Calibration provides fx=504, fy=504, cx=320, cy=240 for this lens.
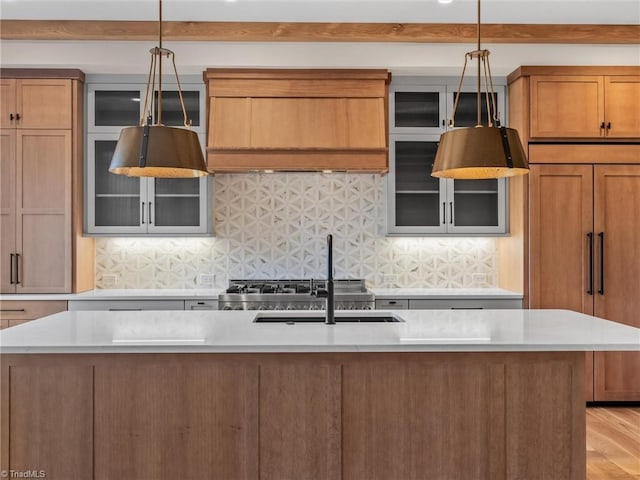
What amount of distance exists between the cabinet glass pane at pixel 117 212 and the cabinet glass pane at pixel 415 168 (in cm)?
212

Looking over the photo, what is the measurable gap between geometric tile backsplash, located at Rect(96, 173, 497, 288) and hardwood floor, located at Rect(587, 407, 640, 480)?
132 cm

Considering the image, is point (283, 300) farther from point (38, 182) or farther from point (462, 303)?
point (38, 182)

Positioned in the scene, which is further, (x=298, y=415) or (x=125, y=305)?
(x=125, y=305)

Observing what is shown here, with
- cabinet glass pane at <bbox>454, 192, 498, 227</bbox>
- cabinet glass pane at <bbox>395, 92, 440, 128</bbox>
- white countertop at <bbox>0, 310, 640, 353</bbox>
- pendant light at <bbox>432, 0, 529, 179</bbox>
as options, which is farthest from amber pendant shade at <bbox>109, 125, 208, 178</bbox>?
cabinet glass pane at <bbox>454, 192, 498, 227</bbox>

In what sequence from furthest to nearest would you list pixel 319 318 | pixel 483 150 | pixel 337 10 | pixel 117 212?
pixel 117 212 → pixel 337 10 → pixel 319 318 → pixel 483 150

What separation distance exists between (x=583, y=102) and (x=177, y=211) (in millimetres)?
3268

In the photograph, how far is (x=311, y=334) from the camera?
2137 millimetres

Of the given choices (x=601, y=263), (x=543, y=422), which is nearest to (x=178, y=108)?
(x=543, y=422)

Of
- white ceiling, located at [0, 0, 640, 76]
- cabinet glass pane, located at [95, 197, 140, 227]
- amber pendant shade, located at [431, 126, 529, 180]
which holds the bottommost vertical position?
cabinet glass pane, located at [95, 197, 140, 227]

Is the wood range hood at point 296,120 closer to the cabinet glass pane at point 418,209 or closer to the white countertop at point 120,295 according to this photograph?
the cabinet glass pane at point 418,209

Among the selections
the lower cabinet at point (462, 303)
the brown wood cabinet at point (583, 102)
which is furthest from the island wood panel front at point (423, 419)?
the brown wood cabinet at point (583, 102)

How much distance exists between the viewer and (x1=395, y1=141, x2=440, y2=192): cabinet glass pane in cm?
409

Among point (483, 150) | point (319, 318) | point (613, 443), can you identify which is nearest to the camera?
point (483, 150)

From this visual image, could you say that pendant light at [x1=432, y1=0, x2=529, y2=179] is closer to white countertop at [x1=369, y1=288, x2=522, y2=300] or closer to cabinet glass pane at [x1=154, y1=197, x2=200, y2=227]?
white countertop at [x1=369, y1=288, x2=522, y2=300]
